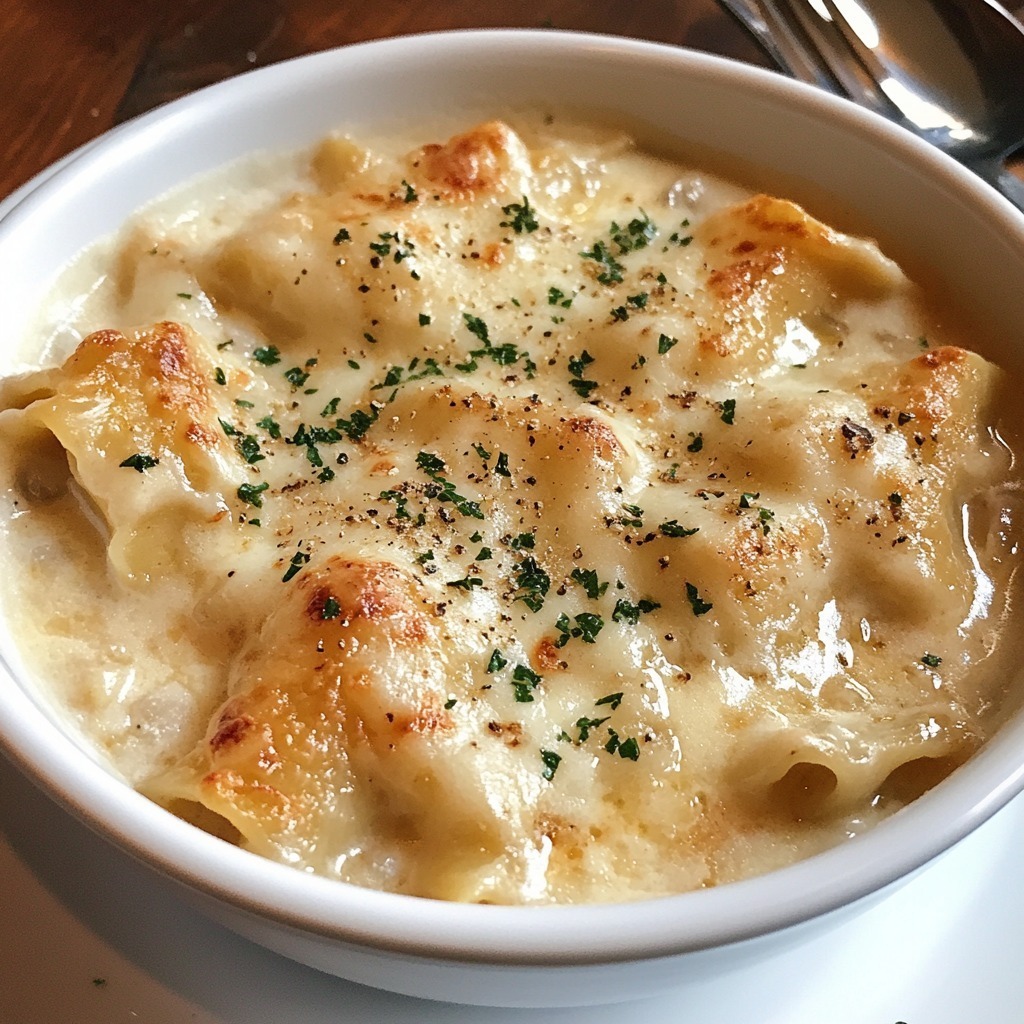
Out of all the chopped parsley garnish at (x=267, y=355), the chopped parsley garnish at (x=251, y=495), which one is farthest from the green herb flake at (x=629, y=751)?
the chopped parsley garnish at (x=267, y=355)

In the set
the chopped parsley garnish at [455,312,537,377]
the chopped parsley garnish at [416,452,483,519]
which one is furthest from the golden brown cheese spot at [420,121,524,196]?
the chopped parsley garnish at [416,452,483,519]

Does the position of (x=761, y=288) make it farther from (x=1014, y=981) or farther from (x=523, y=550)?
(x=1014, y=981)

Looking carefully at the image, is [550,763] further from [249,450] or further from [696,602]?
[249,450]

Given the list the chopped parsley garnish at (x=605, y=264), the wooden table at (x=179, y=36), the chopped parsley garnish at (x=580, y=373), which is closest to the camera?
the chopped parsley garnish at (x=580, y=373)

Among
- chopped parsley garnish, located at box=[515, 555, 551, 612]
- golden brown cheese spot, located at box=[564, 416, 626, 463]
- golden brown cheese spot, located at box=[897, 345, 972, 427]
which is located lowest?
chopped parsley garnish, located at box=[515, 555, 551, 612]

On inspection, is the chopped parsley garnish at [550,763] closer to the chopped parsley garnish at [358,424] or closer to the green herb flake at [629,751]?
the green herb flake at [629,751]

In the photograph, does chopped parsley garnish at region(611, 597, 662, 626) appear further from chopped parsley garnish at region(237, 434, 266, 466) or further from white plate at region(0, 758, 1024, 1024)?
chopped parsley garnish at region(237, 434, 266, 466)
